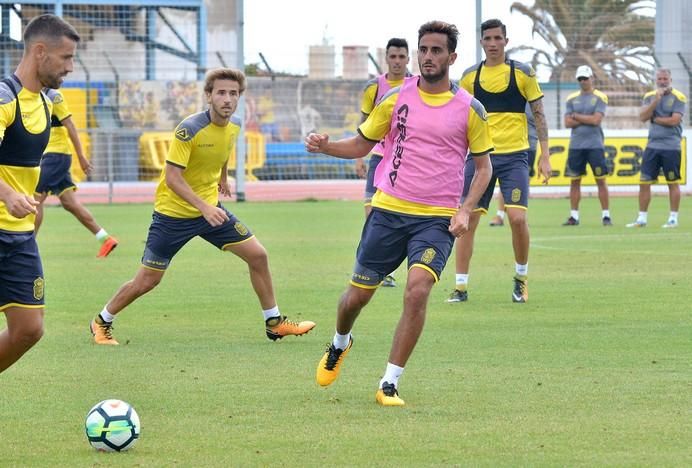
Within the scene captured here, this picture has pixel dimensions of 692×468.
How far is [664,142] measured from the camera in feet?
68.2

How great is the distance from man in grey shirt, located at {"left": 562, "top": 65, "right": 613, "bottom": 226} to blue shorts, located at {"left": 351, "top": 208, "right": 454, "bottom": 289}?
1348 cm

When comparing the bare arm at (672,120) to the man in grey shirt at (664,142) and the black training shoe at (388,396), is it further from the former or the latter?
the black training shoe at (388,396)

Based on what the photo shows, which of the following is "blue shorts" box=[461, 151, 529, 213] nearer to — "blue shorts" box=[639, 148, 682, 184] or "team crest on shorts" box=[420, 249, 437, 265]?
"team crest on shorts" box=[420, 249, 437, 265]

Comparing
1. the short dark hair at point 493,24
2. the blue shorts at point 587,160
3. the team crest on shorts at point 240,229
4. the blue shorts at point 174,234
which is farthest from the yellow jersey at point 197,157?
the blue shorts at point 587,160

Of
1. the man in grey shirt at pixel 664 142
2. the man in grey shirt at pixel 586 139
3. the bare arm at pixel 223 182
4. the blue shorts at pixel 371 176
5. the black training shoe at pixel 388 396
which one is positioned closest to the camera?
the black training shoe at pixel 388 396

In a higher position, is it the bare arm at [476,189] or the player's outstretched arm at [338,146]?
the player's outstretched arm at [338,146]

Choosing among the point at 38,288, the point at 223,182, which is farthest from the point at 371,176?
the point at 38,288

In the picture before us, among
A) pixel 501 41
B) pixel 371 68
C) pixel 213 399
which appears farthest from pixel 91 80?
pixel 213 399

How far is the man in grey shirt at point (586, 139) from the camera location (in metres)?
21.1

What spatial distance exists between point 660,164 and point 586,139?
1.44 meters

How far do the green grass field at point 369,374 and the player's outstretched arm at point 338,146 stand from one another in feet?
4.56

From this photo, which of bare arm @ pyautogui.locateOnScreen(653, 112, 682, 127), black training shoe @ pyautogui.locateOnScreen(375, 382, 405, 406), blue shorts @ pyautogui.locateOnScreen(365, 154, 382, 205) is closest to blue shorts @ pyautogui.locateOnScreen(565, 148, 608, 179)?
bare arm @ pyautogui.locateOnScreen(653, 112, 682, 127)

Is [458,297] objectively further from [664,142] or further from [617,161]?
[617,161]

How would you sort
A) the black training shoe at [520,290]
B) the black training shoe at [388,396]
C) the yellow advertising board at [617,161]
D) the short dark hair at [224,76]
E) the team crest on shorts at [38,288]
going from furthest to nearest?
the yellow advertising board at [617,161] < the black training shoe at [520,290] < the short dark hair at [224,76] < the black training shoe at [388,396] < the team crest on shorts at [38,288]
